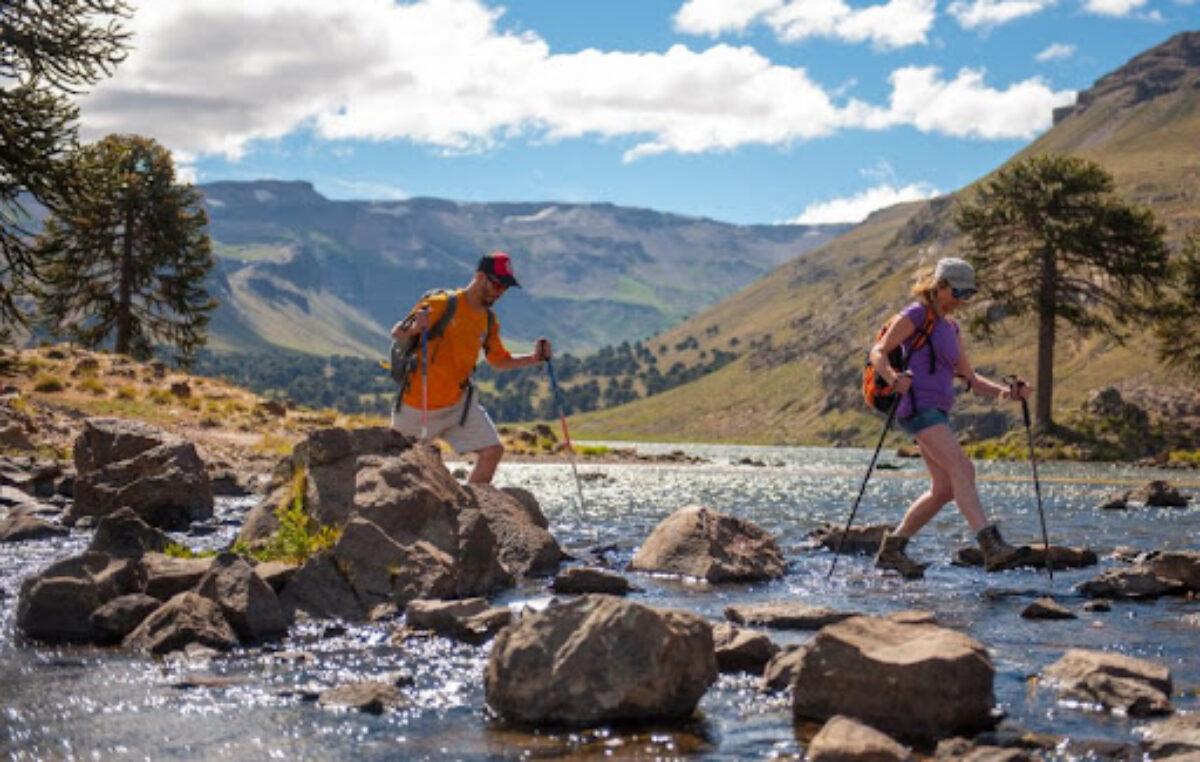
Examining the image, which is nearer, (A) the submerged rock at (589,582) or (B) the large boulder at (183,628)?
(B) the large boulder at (183,628)

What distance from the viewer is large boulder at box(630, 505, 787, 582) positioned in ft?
47.8

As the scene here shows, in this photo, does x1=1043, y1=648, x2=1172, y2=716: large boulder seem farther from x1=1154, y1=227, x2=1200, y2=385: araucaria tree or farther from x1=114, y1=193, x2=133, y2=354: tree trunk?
x1=1154, y1=227, x2=1200, y2=385: araucaria tree

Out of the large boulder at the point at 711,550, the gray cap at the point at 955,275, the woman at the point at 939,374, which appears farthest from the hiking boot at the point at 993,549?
the gray cap at the point at 955,275

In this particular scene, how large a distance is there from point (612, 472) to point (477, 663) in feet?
122

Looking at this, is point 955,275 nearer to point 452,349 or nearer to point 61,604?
point 452,349

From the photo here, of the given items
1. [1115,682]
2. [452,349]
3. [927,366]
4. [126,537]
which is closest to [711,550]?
[927,366]

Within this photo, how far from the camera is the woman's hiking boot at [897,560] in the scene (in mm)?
14508

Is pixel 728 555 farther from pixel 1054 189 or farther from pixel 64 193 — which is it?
pixel 1054 189

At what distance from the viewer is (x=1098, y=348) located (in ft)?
463

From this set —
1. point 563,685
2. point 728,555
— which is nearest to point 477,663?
point 563,685

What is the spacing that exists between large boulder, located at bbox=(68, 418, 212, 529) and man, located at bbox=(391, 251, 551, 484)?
256 inches

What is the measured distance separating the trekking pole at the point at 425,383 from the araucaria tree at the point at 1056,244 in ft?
174

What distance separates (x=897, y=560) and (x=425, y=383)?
6693 millimetres

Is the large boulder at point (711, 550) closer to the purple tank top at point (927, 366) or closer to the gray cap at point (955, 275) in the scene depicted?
the purple tank top at point (927, 366)
